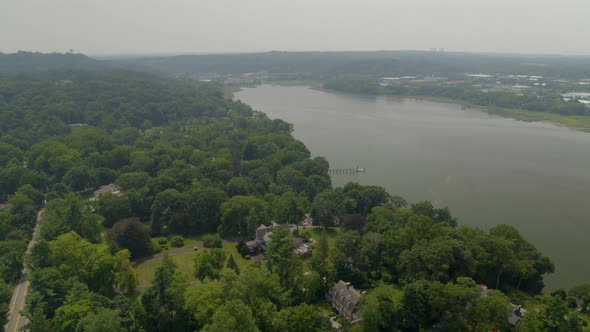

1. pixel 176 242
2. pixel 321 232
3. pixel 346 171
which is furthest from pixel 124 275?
pixel 346 171

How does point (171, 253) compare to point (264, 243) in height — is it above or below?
below

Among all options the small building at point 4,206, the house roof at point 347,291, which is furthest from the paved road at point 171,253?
the small building at point 4,206

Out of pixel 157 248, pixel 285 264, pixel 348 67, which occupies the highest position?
pixel 348 67

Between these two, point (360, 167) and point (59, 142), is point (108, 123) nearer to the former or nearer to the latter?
point (59, 142)

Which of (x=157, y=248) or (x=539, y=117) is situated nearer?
(x=157, y=248)

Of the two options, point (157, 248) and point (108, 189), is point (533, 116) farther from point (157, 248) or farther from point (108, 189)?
point (108, 189)

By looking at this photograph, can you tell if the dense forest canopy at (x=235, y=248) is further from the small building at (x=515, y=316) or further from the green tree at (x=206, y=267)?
the small building at (x=515, y=316)

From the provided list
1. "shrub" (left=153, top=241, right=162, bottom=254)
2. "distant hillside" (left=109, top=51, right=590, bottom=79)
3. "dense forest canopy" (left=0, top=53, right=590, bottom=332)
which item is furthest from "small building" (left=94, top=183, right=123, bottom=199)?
"distant hillside" (left=109, top=51, right=590, bottom=79)
